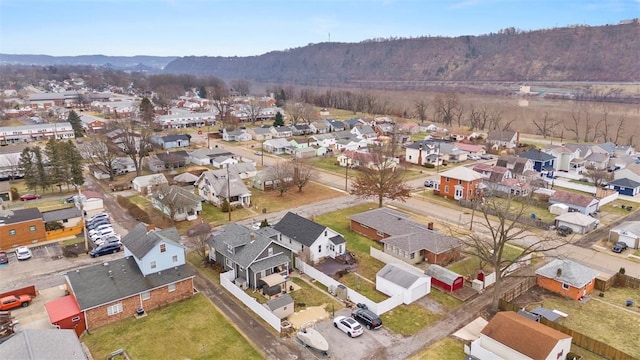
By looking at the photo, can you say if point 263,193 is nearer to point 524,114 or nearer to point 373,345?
point 373,345

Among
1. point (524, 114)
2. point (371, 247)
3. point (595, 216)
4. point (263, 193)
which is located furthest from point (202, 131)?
point (524, 114)

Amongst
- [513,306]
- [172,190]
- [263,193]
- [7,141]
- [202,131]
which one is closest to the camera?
[513,306]

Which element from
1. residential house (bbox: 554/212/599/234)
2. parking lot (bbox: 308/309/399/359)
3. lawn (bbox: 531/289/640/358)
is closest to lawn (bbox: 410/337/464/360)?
→ parking lot (bbox: 308/309/399/359)

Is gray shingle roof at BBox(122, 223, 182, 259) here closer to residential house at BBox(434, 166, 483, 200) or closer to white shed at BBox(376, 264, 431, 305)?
white shed at BBox(376, 264, 431, 305)

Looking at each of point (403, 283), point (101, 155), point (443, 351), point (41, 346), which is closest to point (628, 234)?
point (403, 283)

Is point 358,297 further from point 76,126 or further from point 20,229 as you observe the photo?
point 76,126
